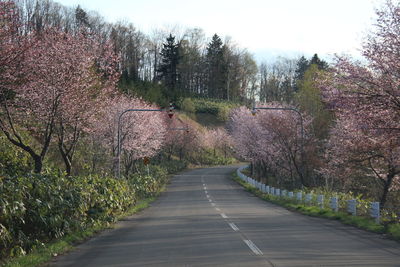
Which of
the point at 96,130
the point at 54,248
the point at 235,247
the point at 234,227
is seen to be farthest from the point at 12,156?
the point at 235,247

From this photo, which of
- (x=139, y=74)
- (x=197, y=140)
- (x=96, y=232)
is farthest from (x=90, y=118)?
(x=139, y=74)

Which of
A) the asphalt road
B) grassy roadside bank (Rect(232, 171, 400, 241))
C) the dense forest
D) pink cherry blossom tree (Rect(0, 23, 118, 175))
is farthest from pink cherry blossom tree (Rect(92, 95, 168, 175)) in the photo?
the asphalt road

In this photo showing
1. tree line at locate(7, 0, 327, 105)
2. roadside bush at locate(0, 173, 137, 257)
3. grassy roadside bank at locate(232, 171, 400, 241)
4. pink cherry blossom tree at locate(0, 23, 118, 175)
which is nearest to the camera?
roadside bush at locate(0, 173, 137, 257)

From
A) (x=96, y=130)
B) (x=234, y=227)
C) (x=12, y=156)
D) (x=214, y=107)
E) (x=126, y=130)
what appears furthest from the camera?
(x=214, y=107)

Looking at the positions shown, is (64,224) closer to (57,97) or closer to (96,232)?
(96,232)

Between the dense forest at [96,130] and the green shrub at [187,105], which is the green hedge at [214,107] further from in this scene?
the dense forest at [96,130]

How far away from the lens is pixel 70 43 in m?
19.1

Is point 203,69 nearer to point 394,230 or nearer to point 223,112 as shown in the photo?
point 223,112

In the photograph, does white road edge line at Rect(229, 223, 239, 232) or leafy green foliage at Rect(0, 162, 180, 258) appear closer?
leafy green foliage at Rect(0, 162, 180, 258)

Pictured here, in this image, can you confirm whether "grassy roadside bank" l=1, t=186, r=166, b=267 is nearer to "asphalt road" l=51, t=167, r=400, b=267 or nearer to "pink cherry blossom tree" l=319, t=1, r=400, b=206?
"asphalt road" l=51, t=167, r=400, b=267

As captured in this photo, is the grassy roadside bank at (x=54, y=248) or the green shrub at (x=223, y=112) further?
the green shrub at (x=223, y=112)

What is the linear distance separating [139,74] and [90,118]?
7205 cm

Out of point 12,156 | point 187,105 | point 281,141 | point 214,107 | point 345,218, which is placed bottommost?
point 345,218

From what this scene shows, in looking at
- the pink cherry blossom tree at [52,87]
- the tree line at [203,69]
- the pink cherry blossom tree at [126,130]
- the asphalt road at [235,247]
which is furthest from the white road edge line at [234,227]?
the tree line at [203,69]
